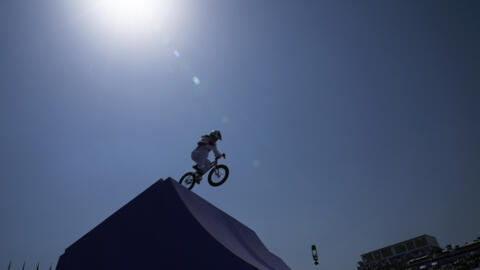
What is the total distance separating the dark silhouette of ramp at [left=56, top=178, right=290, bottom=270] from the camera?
4285 millimetres

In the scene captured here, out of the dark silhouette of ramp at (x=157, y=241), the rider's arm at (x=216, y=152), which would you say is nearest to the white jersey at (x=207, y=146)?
the rider's arm at (x=216, y=152)

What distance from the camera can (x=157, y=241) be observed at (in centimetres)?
470

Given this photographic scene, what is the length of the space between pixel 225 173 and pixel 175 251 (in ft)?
14.1

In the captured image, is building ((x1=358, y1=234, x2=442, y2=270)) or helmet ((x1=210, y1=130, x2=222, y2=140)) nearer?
helmet ((x1=210, y1=130, x2=222, y2=140))

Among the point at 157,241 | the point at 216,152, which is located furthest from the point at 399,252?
the point at 157,241

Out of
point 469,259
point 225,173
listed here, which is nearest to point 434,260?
point 469,259

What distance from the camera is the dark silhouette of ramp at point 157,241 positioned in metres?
4.29

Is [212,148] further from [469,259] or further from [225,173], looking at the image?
[469,259]

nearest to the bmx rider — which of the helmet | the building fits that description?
the helmet

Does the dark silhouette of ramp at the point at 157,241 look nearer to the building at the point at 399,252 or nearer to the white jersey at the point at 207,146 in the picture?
the white jersey at the point at 207,146

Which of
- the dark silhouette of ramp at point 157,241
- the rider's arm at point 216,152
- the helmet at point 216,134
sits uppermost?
the helmet at point 216,134

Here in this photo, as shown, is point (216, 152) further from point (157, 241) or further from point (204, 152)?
point (157, 241)

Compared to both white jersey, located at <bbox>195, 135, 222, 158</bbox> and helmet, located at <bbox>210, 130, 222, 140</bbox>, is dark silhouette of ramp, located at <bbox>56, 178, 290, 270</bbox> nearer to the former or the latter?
white jersey, located at <bbox>195, 135, 222, 158</bbox>

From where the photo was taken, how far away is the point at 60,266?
561 cm
